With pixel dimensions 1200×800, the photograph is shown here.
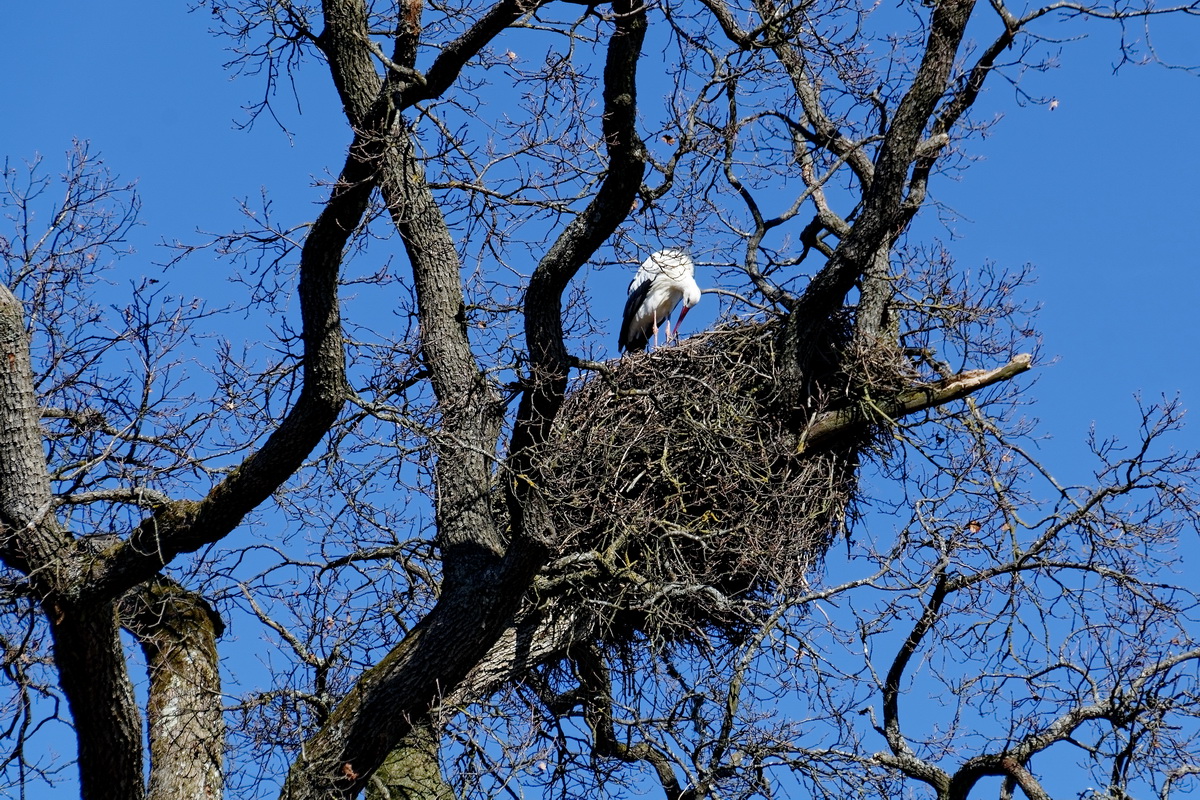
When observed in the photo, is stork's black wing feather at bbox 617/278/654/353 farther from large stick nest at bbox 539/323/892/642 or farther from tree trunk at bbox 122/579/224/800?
tree trunk at bbox 122/579/224/800

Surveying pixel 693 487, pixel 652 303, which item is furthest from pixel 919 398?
pixel 652 303

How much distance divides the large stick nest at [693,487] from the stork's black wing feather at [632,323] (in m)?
2.47

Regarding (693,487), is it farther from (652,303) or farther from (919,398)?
(652,303)

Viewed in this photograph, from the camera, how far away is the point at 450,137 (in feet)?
19.6

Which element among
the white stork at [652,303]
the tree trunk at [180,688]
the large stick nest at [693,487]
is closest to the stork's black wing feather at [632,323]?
the white stork at [652,303]

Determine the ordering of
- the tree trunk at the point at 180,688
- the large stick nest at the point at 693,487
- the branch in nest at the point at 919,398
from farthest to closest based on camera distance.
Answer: the branch in nest at the point at 919,398, the large stick nest at the point at 693,487, the tree trunk at the point at 180,688

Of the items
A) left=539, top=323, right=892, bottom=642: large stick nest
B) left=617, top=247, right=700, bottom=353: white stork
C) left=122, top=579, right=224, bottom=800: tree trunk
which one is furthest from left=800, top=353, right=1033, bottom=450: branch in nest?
left=122, top=579, right=224, bottom=800: tree trunk

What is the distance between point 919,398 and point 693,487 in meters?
1.47

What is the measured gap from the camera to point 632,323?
10836 millimetres

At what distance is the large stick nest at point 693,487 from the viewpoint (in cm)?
685

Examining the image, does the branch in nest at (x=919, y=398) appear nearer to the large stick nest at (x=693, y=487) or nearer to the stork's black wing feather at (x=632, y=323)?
the large stick nest at (x=693, y=487)

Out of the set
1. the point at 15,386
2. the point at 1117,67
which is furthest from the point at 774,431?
the point at 15,386

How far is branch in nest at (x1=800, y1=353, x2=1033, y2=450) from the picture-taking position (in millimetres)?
7773

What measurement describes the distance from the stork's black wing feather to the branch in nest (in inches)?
108
